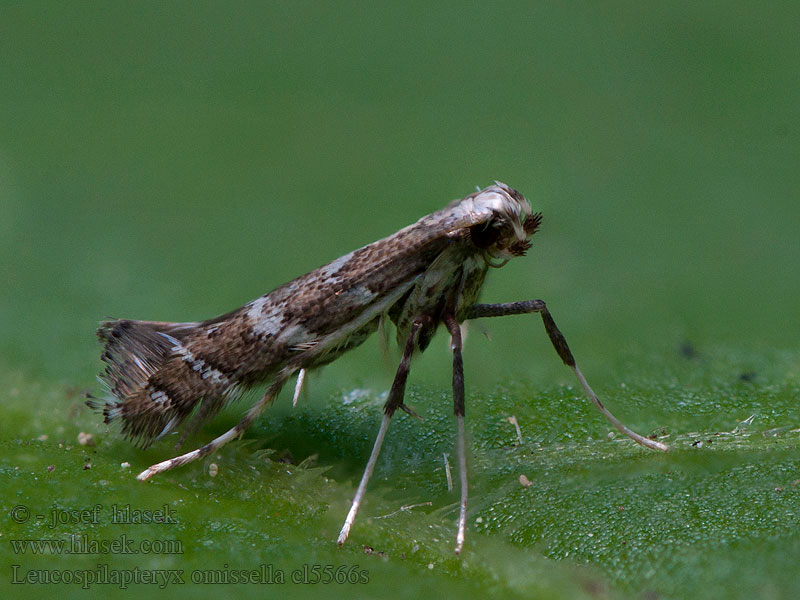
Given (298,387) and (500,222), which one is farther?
(298,387)

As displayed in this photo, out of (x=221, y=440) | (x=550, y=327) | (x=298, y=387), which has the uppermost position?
(x=550, y=327)

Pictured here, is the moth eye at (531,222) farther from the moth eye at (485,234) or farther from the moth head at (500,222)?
the moth eye at (485,234)

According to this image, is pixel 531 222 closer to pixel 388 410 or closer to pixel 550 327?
pixel 550 327

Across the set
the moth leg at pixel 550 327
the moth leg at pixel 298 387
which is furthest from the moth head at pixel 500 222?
the moth leg at pixel 298 387

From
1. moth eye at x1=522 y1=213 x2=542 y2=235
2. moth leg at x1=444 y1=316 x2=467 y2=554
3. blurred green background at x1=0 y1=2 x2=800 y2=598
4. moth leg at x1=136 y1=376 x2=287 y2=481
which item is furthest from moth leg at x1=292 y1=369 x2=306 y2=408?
moth eye at x1=522 y1=213 x2=542 y2=235

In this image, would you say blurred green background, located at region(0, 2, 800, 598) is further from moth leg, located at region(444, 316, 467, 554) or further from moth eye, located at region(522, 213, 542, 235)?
moth eye, located at region(522, 213, 542, 235)

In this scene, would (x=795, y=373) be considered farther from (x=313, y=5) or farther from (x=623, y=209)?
(x=313, y=5)

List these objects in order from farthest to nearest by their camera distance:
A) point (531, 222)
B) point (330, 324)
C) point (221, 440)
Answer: point (531, 222)
point (330, 324)
point (221, 440)

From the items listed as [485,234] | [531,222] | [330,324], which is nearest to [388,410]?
[330,324]
